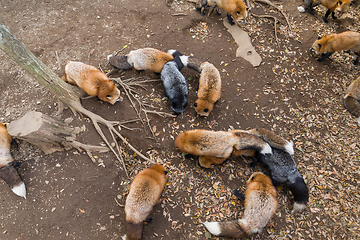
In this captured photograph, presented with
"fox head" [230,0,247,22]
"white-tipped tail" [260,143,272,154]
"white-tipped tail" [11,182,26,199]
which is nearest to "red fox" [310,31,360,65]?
"fox head" [230,0,247,22]

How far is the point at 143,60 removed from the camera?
5977 mm

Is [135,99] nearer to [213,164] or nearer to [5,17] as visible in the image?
[213,164]

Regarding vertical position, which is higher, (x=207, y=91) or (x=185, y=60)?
(x=185, y=60)

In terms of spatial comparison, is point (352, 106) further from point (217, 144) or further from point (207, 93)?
point (217, 144)

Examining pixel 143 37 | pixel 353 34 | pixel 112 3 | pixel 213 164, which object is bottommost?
pixel 213 164

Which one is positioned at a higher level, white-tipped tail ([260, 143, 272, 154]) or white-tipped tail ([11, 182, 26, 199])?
white-tipped tail ([260, 143, 272, 154])

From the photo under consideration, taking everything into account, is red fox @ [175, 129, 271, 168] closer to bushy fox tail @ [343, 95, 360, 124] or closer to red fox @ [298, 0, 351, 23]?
bushy fox tail @ [343, 95, 360, 124]

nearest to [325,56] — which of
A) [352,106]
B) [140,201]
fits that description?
[352,106]

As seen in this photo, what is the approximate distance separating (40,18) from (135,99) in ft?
18.5

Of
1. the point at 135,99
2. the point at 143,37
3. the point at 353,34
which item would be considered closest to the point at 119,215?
Answer: the point at 135,99

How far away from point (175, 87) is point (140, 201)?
10.8ft

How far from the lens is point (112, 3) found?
7746mm

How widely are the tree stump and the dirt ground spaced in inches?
8.3

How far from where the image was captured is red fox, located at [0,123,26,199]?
4266 millimetres
